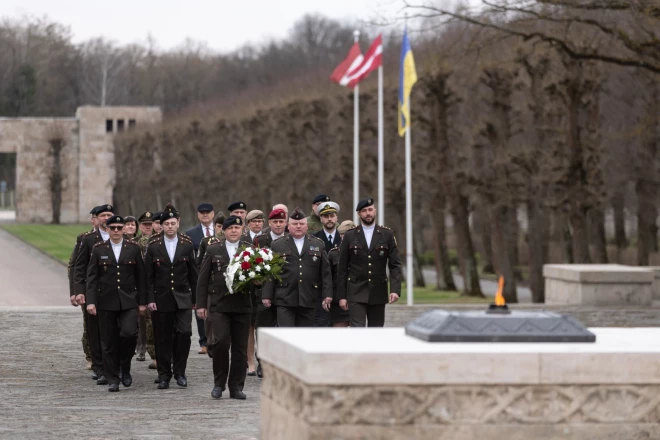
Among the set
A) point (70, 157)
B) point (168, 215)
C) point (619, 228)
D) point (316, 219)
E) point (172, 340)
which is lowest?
point (619, 228)

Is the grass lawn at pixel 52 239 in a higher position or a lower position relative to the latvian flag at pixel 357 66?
lower

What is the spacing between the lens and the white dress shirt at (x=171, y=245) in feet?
48.1

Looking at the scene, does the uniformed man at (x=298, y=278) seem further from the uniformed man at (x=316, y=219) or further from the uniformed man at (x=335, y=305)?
the uniformed man at (x=316, y=219)

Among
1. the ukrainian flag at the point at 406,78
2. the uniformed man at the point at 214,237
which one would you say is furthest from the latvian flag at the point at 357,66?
the uniformed man at the point at 214,237

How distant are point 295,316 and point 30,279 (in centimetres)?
2391

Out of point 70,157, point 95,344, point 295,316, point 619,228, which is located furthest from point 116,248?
point 70,157

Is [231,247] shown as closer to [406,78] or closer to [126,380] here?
[126,380]

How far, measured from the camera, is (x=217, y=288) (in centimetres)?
1357

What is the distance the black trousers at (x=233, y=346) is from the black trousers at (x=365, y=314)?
5.26 ft

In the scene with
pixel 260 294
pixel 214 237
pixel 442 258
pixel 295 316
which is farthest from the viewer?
pixel 442 258

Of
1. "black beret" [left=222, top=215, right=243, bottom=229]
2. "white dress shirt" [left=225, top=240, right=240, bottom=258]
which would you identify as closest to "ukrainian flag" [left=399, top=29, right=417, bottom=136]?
"black beret" [left=222, top=215, right=243, bottom=229]

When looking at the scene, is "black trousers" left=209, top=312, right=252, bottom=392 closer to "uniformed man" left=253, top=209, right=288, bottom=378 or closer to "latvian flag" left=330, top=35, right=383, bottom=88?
"uniformed man" left=253, top=209, right=288, bottom=378

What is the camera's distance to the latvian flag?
33531mm

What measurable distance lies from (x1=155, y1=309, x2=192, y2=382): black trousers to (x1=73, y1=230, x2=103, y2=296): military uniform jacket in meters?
1.06
